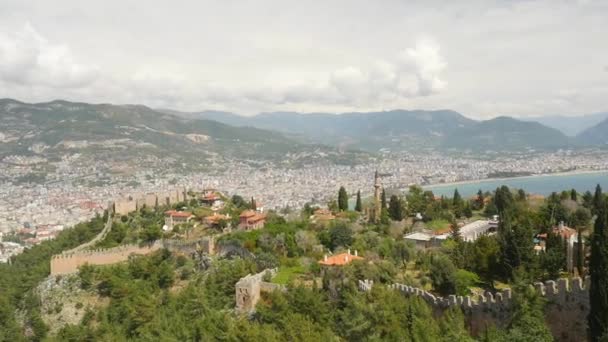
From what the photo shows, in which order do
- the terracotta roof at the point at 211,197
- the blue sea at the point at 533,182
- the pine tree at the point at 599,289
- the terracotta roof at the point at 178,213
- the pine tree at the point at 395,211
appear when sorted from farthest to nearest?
the blue sea at the point at 533,182 < the terracotta roof at the point at 211,197 < the terracotta roof at the point at 178,213 < the pine tree at the point at 395,211 < the pine tree at the point at 599,289

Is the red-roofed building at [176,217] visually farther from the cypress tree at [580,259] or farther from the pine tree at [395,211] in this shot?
the cypress tree at [580,259]

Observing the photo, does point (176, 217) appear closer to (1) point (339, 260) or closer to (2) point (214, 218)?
(2) point (214, 218)

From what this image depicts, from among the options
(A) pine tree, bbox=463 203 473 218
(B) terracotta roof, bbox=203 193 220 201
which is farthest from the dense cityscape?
(A) pine tree, bbox=463 203 473 218

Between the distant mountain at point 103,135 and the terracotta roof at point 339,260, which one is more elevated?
the distant mountain at point 103,135

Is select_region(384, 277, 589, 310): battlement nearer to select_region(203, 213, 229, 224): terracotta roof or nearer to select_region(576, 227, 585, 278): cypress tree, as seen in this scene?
select_region(576, 227, 585, 278): cypress tree

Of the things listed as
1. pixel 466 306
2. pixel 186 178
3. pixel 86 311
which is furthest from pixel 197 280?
pixel 186 178

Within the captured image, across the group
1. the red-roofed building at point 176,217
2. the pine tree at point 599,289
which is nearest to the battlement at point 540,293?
the pine tree at point 599,289

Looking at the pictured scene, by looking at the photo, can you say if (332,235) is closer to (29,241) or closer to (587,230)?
(587,230)

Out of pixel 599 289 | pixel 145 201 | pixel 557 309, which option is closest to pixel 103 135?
pixel 145 201
